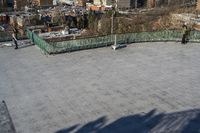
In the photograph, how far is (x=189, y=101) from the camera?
1095cm

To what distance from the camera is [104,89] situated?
39.4 ft

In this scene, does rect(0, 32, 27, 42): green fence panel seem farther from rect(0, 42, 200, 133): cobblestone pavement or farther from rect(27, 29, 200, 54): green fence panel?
rect(0, 42, 200, 133): cobblestone pavement

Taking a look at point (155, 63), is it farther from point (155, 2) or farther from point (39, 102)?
point (155, 2)

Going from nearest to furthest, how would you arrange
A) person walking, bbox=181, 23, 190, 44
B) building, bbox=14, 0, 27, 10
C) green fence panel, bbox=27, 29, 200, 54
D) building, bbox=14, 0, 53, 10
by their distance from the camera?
green fence panel, bbox=27, 29, 200, 54
person walking, bbox=181, 23, 190, 44
building, bbox=14, 0, 27, 10
building, bbox=14, 0, 53, 10

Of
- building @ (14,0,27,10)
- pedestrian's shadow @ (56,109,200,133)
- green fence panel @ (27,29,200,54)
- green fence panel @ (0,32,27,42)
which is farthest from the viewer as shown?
building @ (14,0,27,10)

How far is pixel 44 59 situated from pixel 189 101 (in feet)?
25.2

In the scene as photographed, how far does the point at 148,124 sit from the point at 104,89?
3012 mm

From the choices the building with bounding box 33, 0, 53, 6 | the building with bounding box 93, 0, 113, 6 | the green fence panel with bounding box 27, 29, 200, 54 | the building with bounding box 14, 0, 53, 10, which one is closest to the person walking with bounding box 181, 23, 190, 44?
the green fence panel with bounding box 27, 29, 200, 54

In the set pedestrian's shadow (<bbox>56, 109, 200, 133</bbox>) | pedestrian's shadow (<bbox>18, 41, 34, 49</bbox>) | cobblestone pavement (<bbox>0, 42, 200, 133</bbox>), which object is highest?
pedestrian's shadow (<bbox>18, 41, 34, 49</bbox>)

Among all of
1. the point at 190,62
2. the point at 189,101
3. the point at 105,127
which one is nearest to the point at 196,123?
the point at 189,101

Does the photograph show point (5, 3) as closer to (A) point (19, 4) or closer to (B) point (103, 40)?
(A) point (19, 4)

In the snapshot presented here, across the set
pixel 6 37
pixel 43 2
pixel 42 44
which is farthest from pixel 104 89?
pixel 43 2

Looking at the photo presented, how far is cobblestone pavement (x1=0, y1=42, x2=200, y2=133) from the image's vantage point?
31.2ft

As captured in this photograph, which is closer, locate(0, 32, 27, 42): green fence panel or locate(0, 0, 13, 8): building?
locate(0, 32, 27, 42): green fence panel
